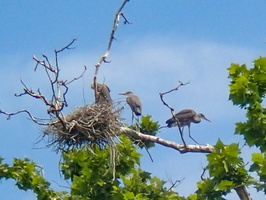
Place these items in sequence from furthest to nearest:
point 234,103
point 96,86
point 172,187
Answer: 1. point 172,187
2. point 96,86
3. point 234,103

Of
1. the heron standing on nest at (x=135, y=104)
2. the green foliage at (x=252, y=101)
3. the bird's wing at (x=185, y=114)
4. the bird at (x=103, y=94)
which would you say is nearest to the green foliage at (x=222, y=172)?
the green foliage at (x=252, y=101)

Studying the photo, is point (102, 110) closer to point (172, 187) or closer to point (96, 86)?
point (96, 86)

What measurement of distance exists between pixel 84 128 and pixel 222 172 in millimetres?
2044

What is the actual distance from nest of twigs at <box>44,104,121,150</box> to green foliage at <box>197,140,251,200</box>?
4.73 ft

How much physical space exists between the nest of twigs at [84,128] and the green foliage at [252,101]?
1.75 metres

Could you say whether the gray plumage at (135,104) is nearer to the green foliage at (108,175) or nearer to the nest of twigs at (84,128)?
the green foliage at (108,175)

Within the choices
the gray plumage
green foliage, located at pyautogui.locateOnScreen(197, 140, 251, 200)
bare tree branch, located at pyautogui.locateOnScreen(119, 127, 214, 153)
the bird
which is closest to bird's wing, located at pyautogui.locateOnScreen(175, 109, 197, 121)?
the gray plumage

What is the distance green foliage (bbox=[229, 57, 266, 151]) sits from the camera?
15.1 metres

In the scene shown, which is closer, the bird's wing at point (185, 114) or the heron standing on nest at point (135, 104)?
the heron standing on nest at point (135, 104)

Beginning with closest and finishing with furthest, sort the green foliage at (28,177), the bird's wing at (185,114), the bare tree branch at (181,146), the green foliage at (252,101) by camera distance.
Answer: the green foliage at (252,101)
the bare tree branch at (181,146)
the green foliage at (28,177)
the bird's wing at (185,114)

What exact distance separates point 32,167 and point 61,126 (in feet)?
9.88

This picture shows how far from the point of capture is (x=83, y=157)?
671 inches

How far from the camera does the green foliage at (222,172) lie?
15.4 meters

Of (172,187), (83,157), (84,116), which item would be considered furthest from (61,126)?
(172,187)
